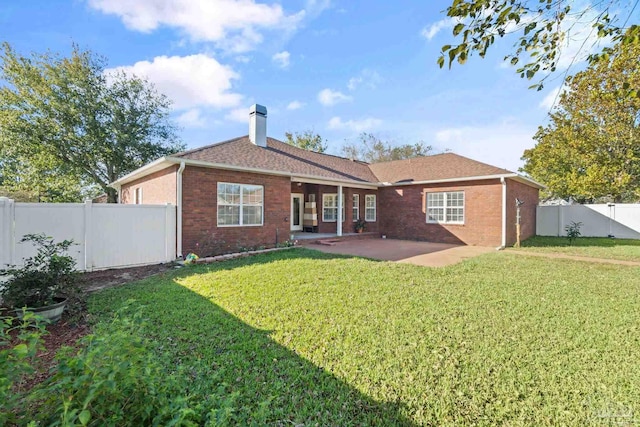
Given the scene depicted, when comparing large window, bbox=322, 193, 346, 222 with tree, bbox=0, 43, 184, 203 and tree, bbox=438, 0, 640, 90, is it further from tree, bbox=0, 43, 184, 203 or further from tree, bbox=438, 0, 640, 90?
tree, bbox=0, 43, 184, 203

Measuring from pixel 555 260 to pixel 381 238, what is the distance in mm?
7639

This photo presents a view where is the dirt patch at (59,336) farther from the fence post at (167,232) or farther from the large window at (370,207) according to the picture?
the large window at (370,207)

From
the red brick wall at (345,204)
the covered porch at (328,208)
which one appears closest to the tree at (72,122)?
the covered porch at (328,208)

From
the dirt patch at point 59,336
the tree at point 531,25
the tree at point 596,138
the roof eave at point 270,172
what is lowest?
the dirt patch at point 59,336

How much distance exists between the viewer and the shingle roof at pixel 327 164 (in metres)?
10.5

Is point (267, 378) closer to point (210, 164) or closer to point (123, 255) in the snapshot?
point (123, 255)

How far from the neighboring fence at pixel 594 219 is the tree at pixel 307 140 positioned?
23389 millimetres

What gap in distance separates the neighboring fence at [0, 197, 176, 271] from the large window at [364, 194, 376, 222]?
10.4 meters

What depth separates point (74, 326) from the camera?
411 centimetres

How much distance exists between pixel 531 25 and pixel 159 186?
11063mm

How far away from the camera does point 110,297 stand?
529 centimetres

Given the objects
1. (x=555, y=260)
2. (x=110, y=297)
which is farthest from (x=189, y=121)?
(x=555, y=260)

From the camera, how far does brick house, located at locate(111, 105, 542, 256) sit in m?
9.30

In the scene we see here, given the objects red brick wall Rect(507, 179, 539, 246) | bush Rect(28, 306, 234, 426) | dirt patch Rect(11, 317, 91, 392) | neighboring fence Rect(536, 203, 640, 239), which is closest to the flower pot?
dirt patch Rect(11, 317, 91, 392)
